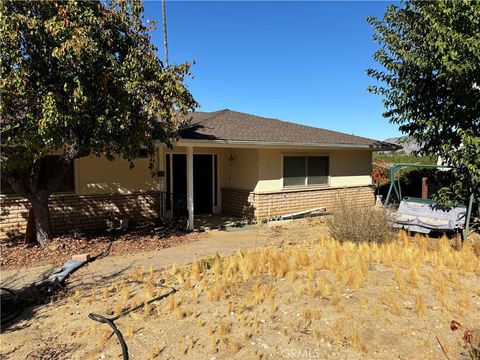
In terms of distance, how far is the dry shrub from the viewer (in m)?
8.39

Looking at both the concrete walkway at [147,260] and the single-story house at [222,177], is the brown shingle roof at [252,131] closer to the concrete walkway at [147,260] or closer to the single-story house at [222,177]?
the single-story house at [222,177]

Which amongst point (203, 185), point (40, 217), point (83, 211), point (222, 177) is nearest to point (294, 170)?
point (222, 177)

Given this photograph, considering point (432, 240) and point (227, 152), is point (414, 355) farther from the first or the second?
point (227, 152)

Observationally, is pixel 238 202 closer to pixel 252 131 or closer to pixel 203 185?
pixel 203 185

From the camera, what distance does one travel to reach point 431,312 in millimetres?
4957

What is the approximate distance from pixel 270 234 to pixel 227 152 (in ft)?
13.9

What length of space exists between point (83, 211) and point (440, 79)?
940 centimetres

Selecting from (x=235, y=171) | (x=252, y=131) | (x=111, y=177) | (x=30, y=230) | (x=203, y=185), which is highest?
(x=252, y=131)

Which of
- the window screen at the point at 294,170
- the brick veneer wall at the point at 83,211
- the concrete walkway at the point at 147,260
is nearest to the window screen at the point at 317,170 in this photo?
the window screen at the point at 294,170

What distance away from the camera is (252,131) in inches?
532

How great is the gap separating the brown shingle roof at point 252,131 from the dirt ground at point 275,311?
5185 millimetres

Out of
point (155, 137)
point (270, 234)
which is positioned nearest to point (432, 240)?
point (270, 234)

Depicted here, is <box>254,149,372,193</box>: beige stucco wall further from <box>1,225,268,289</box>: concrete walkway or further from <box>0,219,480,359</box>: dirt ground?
<box>0,219,480,359</box>: dirt ground

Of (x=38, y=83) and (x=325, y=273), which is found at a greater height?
(x=38, y=83)
